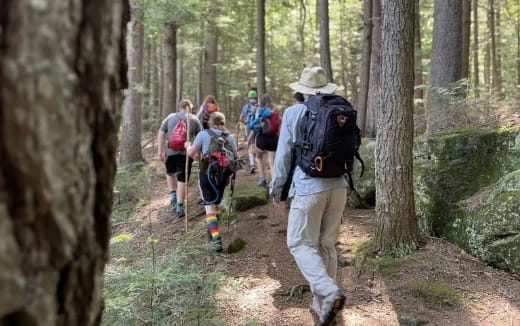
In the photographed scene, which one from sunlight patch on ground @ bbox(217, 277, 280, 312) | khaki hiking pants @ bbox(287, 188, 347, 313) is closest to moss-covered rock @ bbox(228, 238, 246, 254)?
sunlight patch on ground @ bbox(217, 277, 280, 312)

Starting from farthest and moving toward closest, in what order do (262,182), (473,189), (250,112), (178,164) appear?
(250,112)
(262,182)
(178,164)
(473,189)

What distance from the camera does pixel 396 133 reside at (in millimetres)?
5512

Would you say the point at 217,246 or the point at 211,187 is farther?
the point at 211,187

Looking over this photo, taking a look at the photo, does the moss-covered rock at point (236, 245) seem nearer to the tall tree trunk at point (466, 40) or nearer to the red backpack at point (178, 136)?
the red backpack at point (178, 136)

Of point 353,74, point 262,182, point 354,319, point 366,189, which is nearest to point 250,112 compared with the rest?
point 262,182

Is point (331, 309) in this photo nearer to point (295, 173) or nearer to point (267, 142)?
point (295, 173)

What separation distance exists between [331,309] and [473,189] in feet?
12.1

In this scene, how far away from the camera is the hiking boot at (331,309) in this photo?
11.8 ft

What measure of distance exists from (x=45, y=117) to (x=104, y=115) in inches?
10.1

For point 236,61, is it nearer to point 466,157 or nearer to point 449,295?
point 466,157

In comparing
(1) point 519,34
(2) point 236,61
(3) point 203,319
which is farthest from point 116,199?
(1) point 519,34

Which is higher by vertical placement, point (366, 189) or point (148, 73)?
point (148, 73)

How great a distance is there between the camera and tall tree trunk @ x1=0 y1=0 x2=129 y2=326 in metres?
1.03

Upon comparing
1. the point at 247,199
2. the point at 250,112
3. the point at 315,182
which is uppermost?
the point at 250,112
